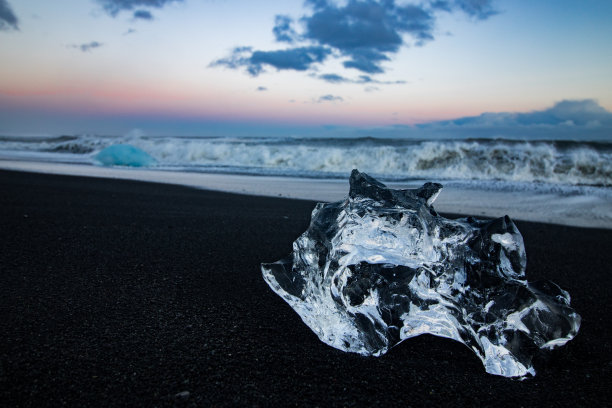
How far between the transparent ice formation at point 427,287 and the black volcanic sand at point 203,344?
3.2 inches

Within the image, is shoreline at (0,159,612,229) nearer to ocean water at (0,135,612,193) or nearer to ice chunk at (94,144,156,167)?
ocean water at (0,135,612,193)

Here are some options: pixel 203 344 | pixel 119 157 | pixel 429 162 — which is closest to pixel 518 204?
pixel 203 344

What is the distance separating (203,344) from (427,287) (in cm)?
81

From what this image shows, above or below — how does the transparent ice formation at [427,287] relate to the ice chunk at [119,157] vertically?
below

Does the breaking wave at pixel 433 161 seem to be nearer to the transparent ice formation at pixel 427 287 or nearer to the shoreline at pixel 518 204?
the shoreline at pixel 518 204

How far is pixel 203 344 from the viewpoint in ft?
4.83

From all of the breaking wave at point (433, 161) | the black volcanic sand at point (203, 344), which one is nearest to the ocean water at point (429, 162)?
the breaking wave at point (433, 161)

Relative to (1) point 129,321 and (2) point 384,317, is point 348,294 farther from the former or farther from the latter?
(1) point 129,321

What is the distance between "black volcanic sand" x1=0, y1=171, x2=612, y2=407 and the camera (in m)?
1.20

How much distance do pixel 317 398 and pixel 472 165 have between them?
489 inches

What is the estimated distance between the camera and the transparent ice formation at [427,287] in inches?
55.5

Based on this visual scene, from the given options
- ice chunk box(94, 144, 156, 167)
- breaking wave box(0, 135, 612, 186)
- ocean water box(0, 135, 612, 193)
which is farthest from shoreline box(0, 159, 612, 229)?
ice chunk box(94, 144, 156, 167)

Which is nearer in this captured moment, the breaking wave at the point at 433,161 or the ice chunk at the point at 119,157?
the breaking wave at the point at 433,161

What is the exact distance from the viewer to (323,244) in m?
1.61
